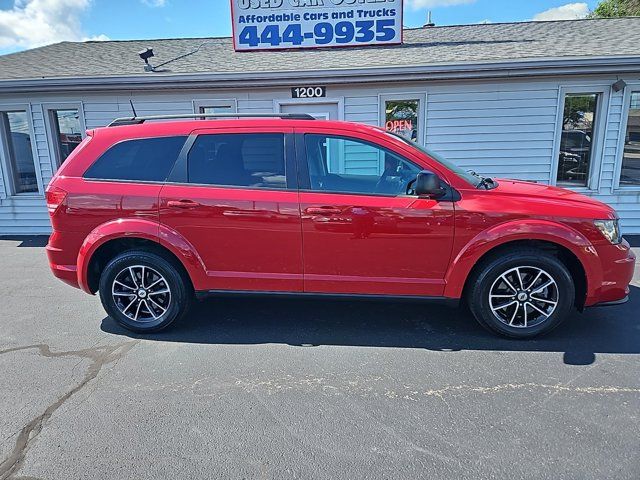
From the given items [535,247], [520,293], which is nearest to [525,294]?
[520,293]

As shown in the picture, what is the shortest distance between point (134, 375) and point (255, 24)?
23.4 ft

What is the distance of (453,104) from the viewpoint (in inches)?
275

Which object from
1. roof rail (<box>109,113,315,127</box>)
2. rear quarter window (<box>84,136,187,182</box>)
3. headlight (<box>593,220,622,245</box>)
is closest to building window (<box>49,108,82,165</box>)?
roof rail (<box>109,113,315,127</box>)

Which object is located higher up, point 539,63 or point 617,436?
point 539,63

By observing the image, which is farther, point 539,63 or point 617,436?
point 539,63

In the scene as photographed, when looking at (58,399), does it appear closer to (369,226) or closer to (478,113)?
(369,226)

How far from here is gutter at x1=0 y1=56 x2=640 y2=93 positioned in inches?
247

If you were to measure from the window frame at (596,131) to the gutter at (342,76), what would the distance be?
354mm

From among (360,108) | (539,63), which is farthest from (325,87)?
(539,63)

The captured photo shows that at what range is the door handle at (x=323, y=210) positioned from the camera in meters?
3.30

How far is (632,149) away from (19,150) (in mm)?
11407

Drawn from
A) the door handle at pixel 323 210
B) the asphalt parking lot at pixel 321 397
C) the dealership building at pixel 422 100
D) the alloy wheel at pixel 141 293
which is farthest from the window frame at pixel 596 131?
the alloy wheel at pixel 141 293

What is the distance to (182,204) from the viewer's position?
3424mm

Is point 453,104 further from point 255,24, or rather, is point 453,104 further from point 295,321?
point 295,321
